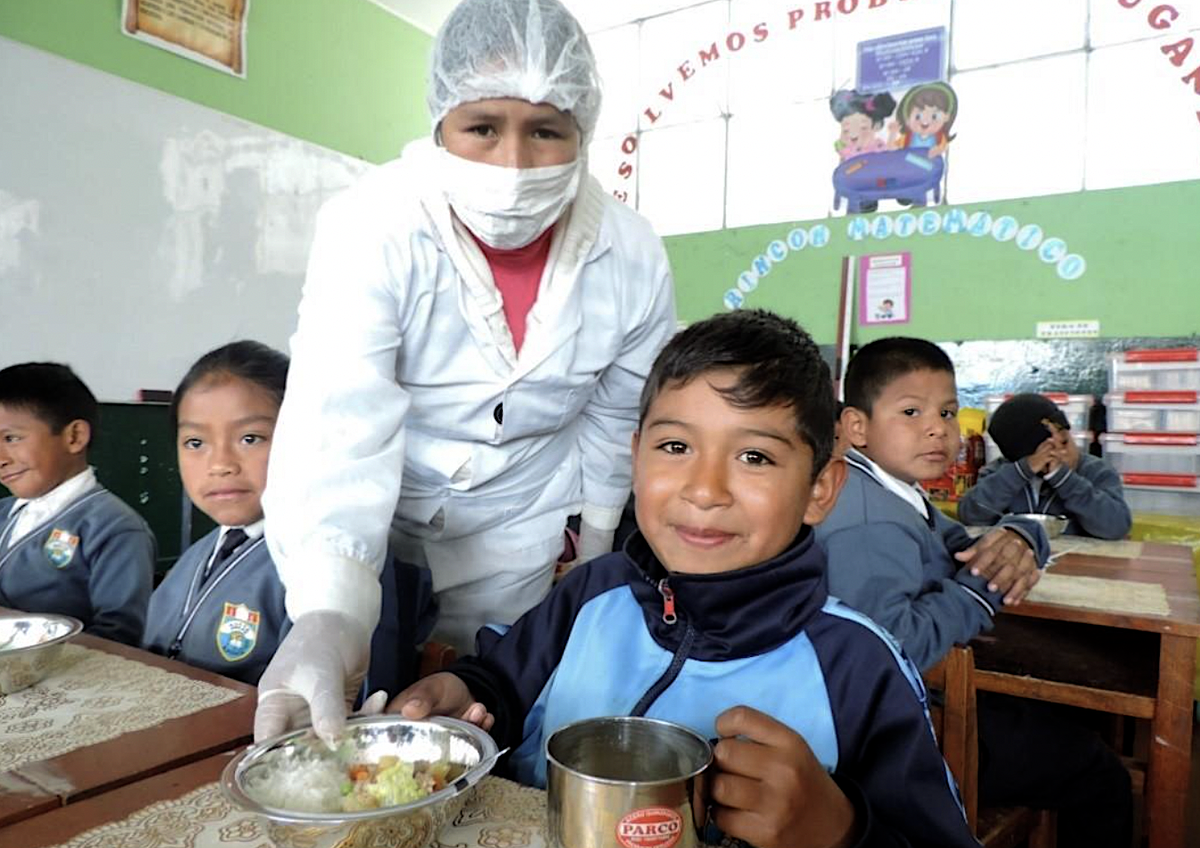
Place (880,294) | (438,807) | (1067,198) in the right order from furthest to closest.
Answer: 1. (880,294)
2. (1067,198)
3. (438,807)

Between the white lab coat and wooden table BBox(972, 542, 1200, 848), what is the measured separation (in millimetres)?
1002

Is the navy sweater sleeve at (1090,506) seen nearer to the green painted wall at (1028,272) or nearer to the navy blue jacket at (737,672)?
the green painted wall at (1028,272)

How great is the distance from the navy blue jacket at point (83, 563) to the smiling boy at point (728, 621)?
3.74 feet

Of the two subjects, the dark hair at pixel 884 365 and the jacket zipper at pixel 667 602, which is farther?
the dark hair at pixel 884 365

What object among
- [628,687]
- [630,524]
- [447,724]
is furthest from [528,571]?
[447,724]

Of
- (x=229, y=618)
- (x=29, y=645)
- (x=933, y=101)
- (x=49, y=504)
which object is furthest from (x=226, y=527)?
(x=933, y=101)

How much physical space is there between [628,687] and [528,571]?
22.5 inches

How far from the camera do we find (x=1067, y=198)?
425 centimetres

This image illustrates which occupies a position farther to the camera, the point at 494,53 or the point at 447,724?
the point at 494,53

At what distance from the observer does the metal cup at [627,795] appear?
0.57m

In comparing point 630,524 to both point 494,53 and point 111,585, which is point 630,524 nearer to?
point 494,53

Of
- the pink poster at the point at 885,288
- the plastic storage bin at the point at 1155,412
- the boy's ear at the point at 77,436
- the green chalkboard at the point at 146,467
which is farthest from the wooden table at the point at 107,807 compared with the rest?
the pink poster at the point at 885,288

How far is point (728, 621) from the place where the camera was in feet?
3.14

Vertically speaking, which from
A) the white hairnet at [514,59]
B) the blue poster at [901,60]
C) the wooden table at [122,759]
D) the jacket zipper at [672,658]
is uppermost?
the blue poster at [901,60]
